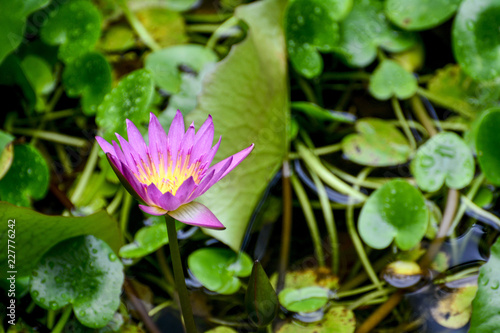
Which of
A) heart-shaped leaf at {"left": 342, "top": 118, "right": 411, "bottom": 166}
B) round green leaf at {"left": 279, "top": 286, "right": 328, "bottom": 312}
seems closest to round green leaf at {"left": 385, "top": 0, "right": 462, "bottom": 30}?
heart-shaped leaf at {"left": 342, "top": 118, "right": 411, "bottom": 166}

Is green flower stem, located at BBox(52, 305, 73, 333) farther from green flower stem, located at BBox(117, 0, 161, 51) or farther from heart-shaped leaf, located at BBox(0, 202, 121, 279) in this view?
green flower stem, located at BBox(117, 0, 161, 51)

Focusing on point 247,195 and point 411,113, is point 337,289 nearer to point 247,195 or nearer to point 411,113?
point 247,195

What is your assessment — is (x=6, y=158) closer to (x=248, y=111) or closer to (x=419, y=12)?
(x=248, y=111)

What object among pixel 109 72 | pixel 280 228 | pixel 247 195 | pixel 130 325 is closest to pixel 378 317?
pixel 280 228

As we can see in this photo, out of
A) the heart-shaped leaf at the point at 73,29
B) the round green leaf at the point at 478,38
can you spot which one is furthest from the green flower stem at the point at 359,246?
the heart-shaped leaf at the point at 73,29

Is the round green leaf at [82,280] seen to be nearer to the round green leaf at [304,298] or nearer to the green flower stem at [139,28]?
the round green leaf at [304,298]
